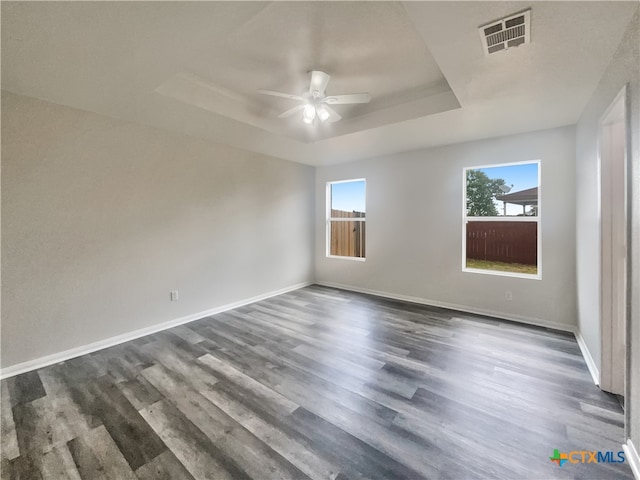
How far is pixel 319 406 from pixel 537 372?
196cm

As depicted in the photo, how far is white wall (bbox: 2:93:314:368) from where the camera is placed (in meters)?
2.38

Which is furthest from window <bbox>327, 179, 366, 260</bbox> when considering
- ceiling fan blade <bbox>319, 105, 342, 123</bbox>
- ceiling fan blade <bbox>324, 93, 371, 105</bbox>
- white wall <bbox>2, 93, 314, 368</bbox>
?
ceiling fan blade <bbox>324, 93, 371, 105</bbox>

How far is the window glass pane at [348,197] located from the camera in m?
5.18

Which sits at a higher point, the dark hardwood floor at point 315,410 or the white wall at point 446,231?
the white wall at point 446,231

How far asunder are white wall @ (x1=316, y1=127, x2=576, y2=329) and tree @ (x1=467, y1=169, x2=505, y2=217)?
192 millimetres

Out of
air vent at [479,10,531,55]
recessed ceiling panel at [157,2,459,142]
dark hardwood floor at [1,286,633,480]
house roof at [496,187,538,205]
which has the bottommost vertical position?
dark hardwood floor at [1,286,633,480]

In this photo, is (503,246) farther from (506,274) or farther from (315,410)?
(315,410)

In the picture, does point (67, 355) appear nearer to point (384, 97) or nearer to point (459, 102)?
point (384, 97)

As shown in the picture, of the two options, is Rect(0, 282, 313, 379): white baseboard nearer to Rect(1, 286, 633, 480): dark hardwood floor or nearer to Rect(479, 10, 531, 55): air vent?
Rect(1, 286, 633, 480): dark hardwood floor

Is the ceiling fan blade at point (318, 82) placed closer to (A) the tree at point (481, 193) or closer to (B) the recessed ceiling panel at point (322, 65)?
(B) the recessed ceiling panel at point (322, 65)

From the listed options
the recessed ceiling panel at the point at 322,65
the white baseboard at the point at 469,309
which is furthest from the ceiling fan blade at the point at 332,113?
the white baseboard at the point at 469,309

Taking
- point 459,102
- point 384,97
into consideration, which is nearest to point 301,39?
point 384,97

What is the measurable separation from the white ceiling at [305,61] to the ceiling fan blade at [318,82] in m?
0.11

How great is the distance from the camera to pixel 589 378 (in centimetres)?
219
